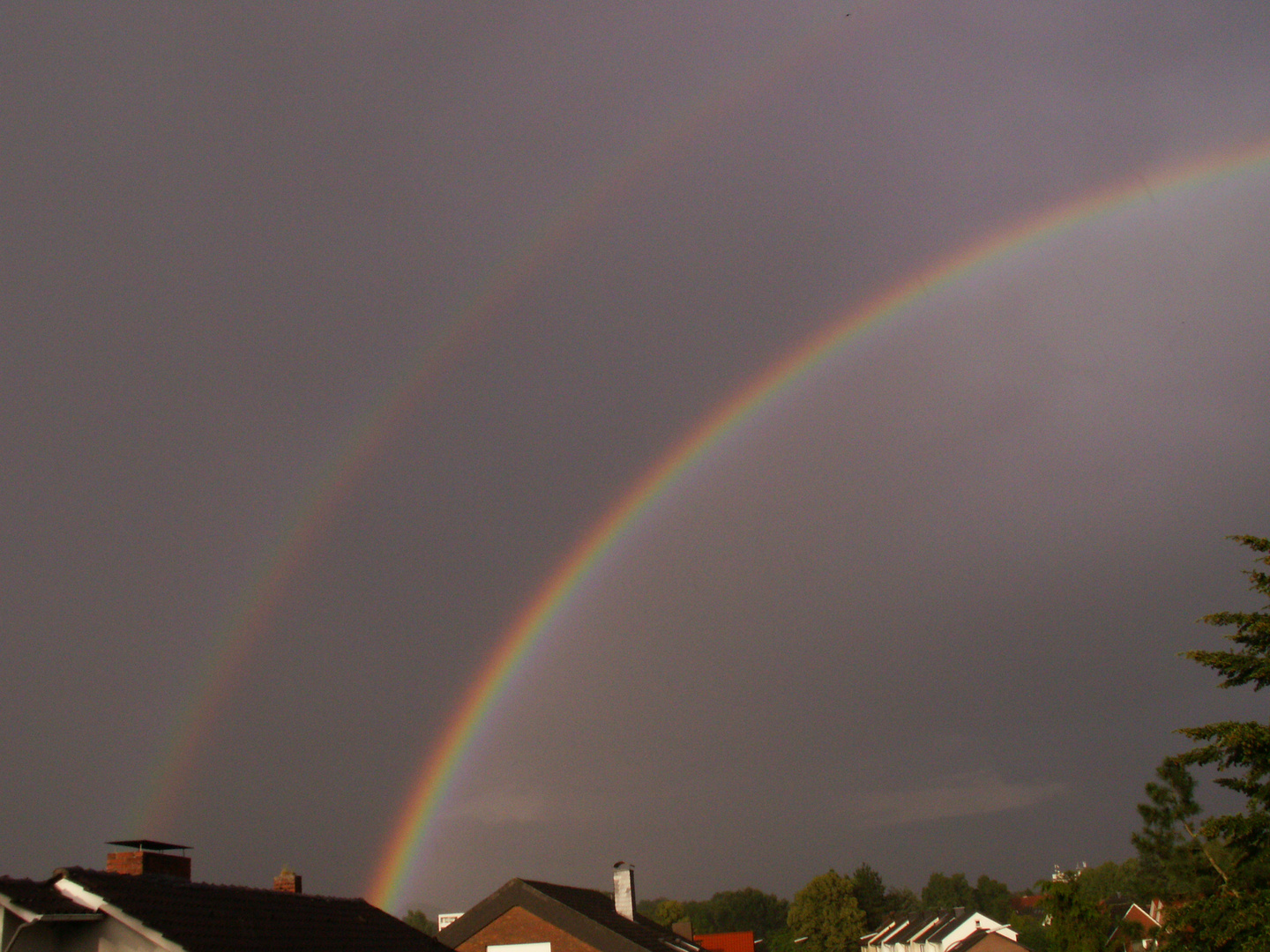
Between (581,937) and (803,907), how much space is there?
81010 millimetres

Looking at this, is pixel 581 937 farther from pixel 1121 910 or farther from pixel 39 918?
pixel 1121 910

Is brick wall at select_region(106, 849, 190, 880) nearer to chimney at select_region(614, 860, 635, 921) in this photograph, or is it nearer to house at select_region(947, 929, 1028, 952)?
chimney at select_region(614, 860, 635, 921)

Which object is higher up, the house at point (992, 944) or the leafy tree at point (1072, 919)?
the leafy tree at point (1072, 919)

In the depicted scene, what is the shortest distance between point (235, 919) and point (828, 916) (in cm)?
10162

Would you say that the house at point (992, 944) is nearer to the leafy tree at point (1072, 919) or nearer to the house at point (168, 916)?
the leafy tree at point (1072, 919)

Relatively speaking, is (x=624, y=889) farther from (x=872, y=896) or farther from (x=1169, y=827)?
(x=872, y=896)

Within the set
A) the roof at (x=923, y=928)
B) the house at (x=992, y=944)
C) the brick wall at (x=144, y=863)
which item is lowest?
the house at (x=992, y=944)

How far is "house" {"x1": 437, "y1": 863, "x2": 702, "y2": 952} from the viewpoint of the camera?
3953cm

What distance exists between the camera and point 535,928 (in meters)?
40.7

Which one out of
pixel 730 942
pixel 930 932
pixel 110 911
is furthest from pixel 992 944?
pixel 110 911

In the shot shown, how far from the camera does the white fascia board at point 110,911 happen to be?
58.6 feet

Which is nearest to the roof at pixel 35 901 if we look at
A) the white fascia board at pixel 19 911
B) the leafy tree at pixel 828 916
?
the white fascia board at pixel 19 911

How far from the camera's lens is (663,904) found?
5497 inches

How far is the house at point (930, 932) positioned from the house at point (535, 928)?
201ft
